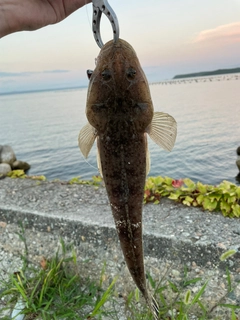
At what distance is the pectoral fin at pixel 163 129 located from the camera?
2.22 meters

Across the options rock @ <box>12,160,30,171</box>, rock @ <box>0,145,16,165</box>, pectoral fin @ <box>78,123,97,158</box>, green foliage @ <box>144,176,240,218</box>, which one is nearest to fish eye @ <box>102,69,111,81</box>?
pectoral fin @ <box>78,123,97,158</box>

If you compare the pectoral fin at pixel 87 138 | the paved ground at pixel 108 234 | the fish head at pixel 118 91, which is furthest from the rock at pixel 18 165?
the fish head at pixel 118 91

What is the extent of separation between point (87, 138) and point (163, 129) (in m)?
0.51

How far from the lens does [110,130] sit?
205 cm

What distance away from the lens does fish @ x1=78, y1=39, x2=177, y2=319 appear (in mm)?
2033

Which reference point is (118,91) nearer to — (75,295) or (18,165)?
(75,295)

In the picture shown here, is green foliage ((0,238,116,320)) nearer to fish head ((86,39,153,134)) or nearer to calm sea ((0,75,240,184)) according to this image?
fish head ((86,39,153,134))

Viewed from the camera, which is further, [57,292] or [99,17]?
[57,292]

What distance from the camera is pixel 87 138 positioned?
221 cm

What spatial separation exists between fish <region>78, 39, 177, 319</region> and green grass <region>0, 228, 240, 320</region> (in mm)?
2251

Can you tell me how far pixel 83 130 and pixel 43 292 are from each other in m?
3.01

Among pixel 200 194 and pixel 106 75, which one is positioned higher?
pixel 106 75

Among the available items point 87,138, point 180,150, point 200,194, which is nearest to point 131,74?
point 87,138

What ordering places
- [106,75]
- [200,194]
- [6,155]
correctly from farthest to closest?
[6,155] < [200,194] < [106,75]
